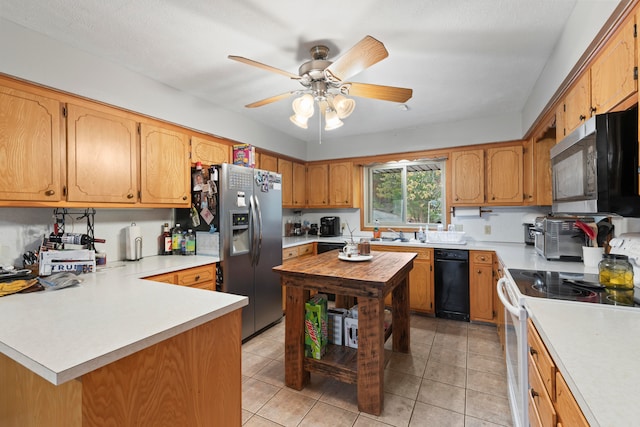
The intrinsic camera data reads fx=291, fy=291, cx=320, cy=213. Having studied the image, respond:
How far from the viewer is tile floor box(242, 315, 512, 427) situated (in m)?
1.78

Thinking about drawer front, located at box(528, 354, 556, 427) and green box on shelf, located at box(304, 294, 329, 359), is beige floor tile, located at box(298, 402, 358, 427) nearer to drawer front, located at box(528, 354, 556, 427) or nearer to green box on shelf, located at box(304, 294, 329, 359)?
green box on shelf, located at box(304, 294, 329, 359)

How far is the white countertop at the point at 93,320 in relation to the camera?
2.68 feet

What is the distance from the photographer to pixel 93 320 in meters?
1.08


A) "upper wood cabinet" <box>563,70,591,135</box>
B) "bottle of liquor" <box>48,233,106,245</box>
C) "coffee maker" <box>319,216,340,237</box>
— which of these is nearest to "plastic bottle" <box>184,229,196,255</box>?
"bottle of liquor" <box>48,233,106,245</box>

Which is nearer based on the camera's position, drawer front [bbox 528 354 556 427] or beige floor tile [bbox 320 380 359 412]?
drawer front [bbox 528 354 556 427]

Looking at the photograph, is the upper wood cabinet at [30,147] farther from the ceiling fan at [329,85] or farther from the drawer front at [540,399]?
the drawer front at [540,399]

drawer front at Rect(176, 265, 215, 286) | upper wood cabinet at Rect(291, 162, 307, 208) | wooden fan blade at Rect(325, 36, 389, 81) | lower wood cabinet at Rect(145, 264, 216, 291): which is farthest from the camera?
upper wood cabinet at Rect(291, 162, 307, 208)

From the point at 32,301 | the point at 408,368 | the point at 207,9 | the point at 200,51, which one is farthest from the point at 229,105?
the point at 408,368

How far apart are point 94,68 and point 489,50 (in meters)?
2.82

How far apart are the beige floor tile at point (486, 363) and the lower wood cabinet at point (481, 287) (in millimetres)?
751

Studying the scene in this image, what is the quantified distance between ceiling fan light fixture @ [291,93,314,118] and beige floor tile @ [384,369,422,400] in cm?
206

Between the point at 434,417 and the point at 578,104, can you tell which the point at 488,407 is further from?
the point at 578,104

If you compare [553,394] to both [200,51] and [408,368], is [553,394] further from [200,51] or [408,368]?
[200,51]

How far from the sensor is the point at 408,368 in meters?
2.35
